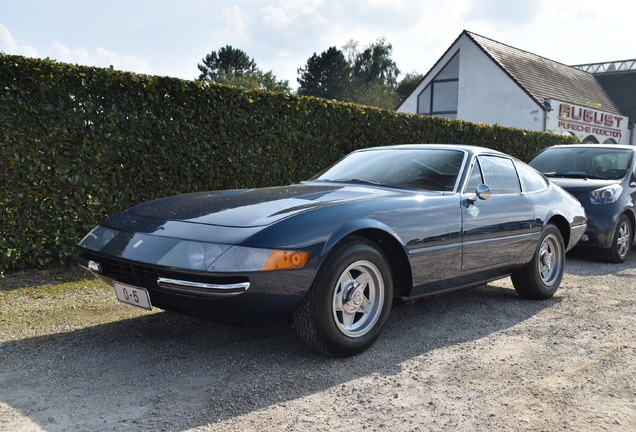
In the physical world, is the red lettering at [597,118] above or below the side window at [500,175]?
above

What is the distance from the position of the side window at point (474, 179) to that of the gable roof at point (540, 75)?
21202 mm

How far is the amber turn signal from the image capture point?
3045 mm

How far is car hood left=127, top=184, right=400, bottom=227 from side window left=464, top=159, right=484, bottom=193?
26.2 inches

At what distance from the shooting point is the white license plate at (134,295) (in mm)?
3199

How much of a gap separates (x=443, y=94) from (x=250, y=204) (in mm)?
26581

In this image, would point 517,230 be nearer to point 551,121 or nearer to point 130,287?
point 130,287

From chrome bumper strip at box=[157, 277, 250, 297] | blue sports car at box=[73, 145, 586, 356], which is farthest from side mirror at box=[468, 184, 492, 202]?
chrome bumper strip at box=[157, 277, 250, 297]

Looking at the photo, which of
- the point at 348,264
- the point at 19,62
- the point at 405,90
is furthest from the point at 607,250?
the point at 405,90

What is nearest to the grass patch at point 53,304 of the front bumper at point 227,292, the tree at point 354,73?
the front bumper at point 227,292

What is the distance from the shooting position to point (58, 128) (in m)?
5.59

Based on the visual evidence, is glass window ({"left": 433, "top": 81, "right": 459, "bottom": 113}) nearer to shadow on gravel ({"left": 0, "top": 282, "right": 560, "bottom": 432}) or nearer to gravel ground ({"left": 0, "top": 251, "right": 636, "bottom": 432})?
gravel ground ({"left": 0, "top": 251, "right": 636, "bottom": 432})

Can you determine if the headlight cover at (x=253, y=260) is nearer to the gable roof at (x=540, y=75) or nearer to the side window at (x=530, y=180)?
the side window at (x=530, y=180)

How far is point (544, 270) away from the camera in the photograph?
5.31m

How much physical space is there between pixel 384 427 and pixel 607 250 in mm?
6017
